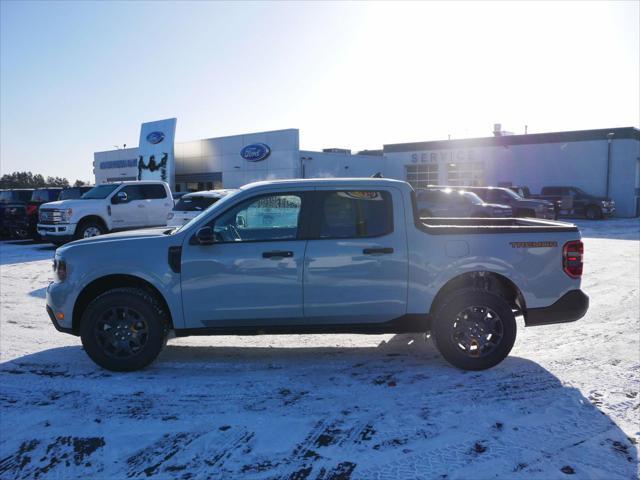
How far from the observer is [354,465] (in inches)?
134

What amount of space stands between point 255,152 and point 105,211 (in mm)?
19675

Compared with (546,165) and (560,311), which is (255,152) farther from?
(560,311)

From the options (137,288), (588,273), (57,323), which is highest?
(137,288)

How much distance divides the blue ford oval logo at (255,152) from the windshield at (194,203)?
2120 centimetres

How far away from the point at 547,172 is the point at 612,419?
1333 inches

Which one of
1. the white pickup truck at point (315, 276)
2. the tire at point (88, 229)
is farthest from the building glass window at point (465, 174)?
the white pickup truck at point (315, 276)

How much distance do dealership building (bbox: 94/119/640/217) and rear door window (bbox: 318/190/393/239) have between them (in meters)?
27.6

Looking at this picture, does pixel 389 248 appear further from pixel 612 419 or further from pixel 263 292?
pixel 612 419

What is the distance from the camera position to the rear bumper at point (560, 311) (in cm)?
520

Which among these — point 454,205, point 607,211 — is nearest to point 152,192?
point 454,205

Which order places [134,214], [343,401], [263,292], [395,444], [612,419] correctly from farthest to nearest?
[134,214], [263,292], [343,401], [612,419], [395,444]

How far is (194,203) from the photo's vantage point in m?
12.7

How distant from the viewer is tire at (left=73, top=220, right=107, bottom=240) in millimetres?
14688

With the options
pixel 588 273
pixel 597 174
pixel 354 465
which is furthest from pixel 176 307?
pixel 597 174
